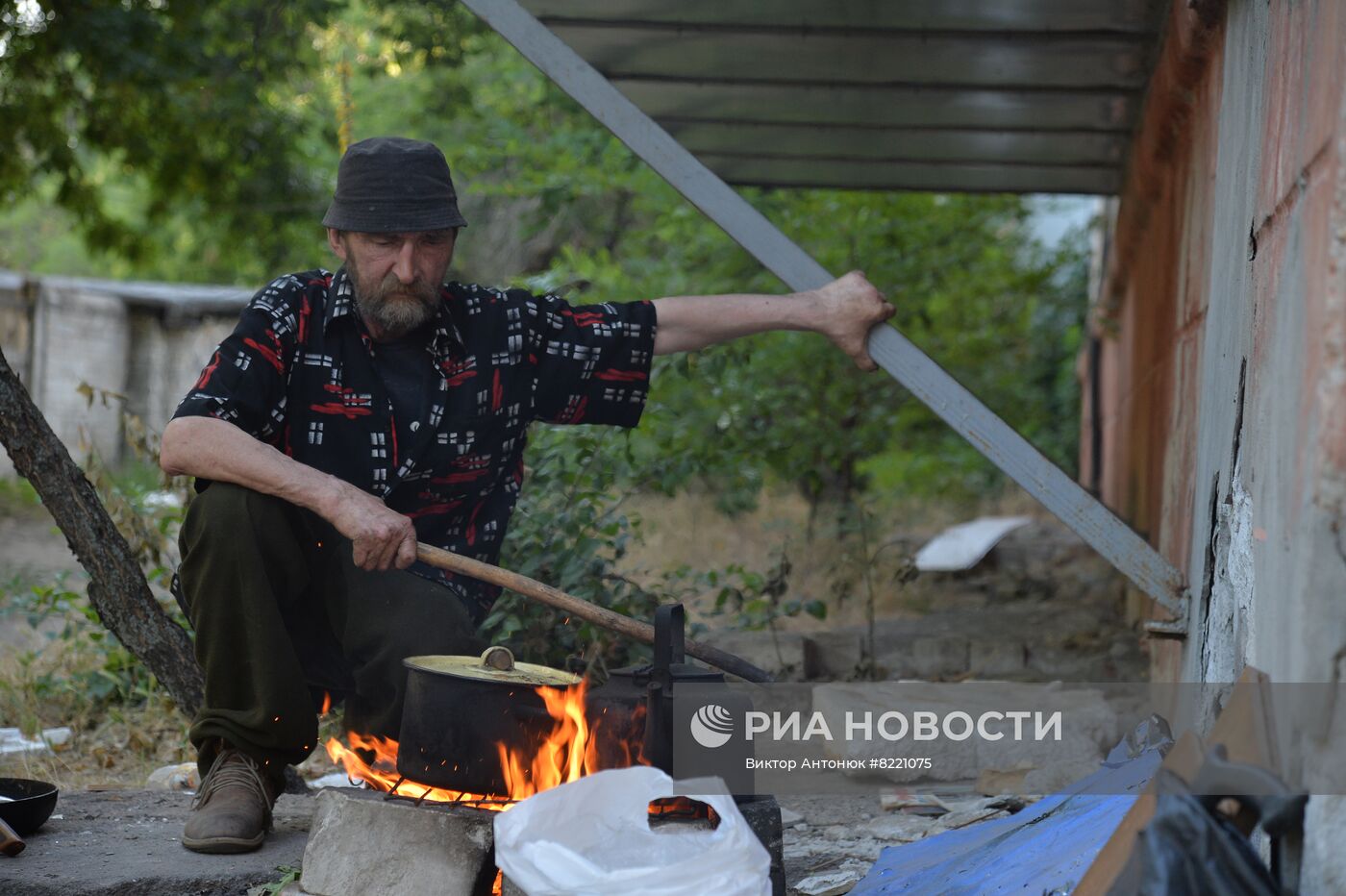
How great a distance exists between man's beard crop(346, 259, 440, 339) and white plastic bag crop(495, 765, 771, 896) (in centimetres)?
139

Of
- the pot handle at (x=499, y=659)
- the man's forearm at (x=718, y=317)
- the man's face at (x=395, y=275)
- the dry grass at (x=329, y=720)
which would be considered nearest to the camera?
the pot handle at (x=499, y=659)

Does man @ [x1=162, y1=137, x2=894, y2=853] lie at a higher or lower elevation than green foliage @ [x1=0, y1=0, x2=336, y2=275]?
lower

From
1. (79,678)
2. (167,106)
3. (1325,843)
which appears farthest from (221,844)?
(167,106)

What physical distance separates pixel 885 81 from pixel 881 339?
72.7 inches

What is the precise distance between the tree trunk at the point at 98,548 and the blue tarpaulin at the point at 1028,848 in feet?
6.67

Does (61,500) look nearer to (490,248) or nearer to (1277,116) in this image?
(1277,116)

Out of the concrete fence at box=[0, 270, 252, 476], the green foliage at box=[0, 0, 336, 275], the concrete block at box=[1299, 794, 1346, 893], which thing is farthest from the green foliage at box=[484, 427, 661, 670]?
the concrete fence at box=[0, 270, 252, 476]

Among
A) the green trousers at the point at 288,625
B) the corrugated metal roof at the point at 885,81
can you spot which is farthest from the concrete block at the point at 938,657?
the green trousers at the point at 288,625

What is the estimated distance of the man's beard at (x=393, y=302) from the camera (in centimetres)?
322

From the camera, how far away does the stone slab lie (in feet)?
9.05

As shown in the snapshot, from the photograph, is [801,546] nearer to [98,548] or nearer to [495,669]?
[98,548]

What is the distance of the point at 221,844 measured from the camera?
2.93 metres

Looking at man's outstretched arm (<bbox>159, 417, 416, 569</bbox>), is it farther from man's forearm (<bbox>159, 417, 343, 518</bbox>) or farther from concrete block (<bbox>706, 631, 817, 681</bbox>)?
concrete block (<bbox>706, 631, 817, 681</bbox>)

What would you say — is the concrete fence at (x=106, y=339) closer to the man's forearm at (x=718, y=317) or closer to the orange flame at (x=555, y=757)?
the man's forearm at (x=718, y=317)
